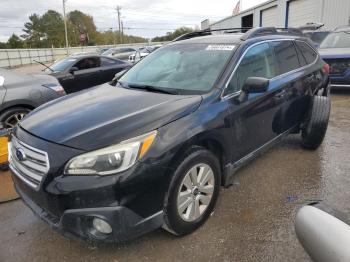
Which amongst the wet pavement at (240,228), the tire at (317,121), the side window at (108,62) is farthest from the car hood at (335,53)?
the side window at (108,62)

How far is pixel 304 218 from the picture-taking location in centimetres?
192

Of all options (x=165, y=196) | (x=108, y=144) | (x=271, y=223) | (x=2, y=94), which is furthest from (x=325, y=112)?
(x=2, y=94)

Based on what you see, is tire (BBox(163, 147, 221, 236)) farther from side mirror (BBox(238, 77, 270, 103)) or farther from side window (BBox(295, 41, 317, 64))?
side window (BBox(295, 41, 317, 64))

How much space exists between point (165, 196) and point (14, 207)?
2017mm

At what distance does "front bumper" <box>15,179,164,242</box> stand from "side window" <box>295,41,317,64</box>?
133 inches

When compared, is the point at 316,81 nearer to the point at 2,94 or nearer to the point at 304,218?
the point at 304,218

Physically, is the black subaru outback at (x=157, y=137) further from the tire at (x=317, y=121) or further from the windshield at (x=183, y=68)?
the tire at (x=317, y=121)

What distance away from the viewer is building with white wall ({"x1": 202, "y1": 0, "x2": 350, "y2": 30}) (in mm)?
18312

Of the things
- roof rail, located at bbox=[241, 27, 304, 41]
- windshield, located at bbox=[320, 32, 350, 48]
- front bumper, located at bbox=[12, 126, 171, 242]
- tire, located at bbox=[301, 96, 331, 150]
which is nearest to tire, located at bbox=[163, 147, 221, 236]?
front bumper, located at bbox=[12, 126, 171, 242]

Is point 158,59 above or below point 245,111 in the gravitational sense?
above

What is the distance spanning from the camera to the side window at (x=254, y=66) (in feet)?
11.1

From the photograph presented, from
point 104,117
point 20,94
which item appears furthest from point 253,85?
point 20,94

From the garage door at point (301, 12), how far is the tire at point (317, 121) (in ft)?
59.8

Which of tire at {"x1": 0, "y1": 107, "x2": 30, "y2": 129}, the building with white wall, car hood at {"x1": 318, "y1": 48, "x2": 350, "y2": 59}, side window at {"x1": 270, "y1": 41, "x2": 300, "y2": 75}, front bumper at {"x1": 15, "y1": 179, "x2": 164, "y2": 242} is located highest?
the building with white wall
